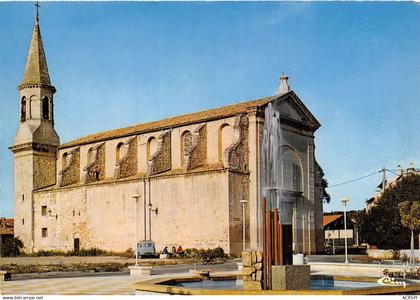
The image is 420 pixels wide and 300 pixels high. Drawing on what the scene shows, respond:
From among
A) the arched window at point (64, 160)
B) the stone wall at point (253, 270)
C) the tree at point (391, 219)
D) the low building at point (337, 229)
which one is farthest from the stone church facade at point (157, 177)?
the low building at point (337, 229)

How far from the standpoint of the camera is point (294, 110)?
52.8 metres

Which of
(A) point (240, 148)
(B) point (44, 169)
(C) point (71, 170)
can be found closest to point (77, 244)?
(C) point (71, 170)

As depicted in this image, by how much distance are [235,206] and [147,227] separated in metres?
8.31

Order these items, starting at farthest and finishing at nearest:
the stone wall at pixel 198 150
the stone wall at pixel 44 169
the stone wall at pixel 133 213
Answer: the stone wall at pixel 44 169 < the stone wall at pixel 198 150 < the stone wall at pixel 133 213

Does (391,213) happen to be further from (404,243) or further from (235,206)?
(235,206)

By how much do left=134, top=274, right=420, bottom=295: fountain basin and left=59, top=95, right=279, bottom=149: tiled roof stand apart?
87.5 feet

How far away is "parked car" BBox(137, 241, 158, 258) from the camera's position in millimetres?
44953

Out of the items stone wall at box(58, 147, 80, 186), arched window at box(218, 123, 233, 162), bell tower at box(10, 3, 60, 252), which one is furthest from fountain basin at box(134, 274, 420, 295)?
bell tower at box(10, 3, 60, 252)

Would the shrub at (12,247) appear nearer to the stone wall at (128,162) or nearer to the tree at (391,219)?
the stone wall at (128,162)

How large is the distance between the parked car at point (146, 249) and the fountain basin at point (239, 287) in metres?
22.7

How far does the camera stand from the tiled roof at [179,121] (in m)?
49.3

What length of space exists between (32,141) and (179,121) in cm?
1653

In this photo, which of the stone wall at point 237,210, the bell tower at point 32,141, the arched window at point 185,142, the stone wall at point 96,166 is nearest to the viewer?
the stone wall at point 237,210

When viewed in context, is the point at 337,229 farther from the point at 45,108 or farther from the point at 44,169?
the point at 45,108
